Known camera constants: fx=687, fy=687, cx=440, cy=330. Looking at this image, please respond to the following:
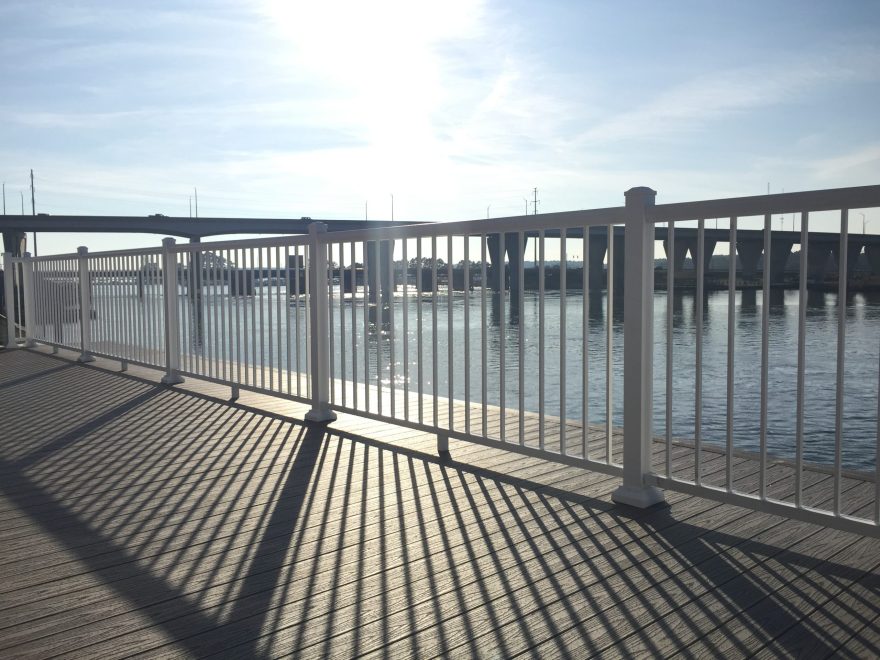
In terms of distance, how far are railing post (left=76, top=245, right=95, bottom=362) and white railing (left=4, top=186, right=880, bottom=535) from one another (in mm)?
23

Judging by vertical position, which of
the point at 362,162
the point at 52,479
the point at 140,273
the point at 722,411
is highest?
the point at 362,162

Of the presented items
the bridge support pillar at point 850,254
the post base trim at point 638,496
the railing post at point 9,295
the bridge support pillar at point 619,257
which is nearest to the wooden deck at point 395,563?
the post base trim at point 638,496

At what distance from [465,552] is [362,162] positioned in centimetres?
5497

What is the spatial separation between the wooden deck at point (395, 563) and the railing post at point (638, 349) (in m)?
0.13

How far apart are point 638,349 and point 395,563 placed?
1.36 meters

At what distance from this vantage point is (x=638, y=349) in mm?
2943

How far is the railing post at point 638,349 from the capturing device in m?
2.88

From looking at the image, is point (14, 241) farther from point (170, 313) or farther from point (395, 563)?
point (395, 563)

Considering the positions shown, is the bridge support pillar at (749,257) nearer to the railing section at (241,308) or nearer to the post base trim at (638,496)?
the railing section at (241,308)

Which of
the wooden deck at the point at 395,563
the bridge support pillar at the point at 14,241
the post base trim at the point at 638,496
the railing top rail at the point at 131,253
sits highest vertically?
the bridge support pillar at the point at 14,241

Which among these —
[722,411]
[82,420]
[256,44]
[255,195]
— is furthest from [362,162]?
[82,420]

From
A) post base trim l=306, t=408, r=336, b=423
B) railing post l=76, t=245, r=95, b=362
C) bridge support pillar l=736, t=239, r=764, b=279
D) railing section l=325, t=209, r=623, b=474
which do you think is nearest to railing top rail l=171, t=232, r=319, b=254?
railing section l=325, t=209, r=623, b=474

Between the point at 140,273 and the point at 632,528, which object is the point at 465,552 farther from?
the point at 140,273

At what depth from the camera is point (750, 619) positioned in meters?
1.99
